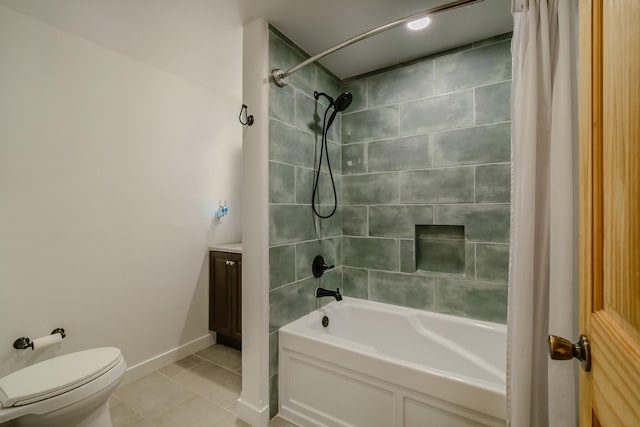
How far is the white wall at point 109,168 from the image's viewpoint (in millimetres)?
1689

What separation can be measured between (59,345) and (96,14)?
213cm

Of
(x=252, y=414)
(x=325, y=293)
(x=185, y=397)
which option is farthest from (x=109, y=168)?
(x=252, y=414)

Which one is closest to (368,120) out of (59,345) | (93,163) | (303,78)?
(303,78)

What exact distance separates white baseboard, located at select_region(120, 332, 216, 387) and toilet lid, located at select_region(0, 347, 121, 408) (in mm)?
755

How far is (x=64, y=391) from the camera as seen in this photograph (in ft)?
4.32

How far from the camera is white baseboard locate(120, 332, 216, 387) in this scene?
2191mm

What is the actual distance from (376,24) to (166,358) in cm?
305

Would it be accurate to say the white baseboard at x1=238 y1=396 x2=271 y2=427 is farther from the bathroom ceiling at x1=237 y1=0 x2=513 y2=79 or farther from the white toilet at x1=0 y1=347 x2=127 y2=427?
the bathroom ceiling at x1=237 y1=0 x2=513 y2=79

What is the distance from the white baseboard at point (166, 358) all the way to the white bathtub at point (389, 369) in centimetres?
121

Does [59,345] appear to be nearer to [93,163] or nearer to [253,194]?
[93,163]

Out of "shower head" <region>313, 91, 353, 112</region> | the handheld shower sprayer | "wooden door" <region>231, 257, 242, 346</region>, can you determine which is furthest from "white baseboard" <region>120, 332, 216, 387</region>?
"shower head" <region>313, 91, 353, 112</region>

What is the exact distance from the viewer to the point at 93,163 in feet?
6.59

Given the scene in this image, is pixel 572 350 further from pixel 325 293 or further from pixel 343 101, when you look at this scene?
pixel 343 101

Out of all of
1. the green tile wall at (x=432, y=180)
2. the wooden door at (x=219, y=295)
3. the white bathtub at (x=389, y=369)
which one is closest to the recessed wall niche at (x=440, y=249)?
the green tile wall at (x=432, y=180)
